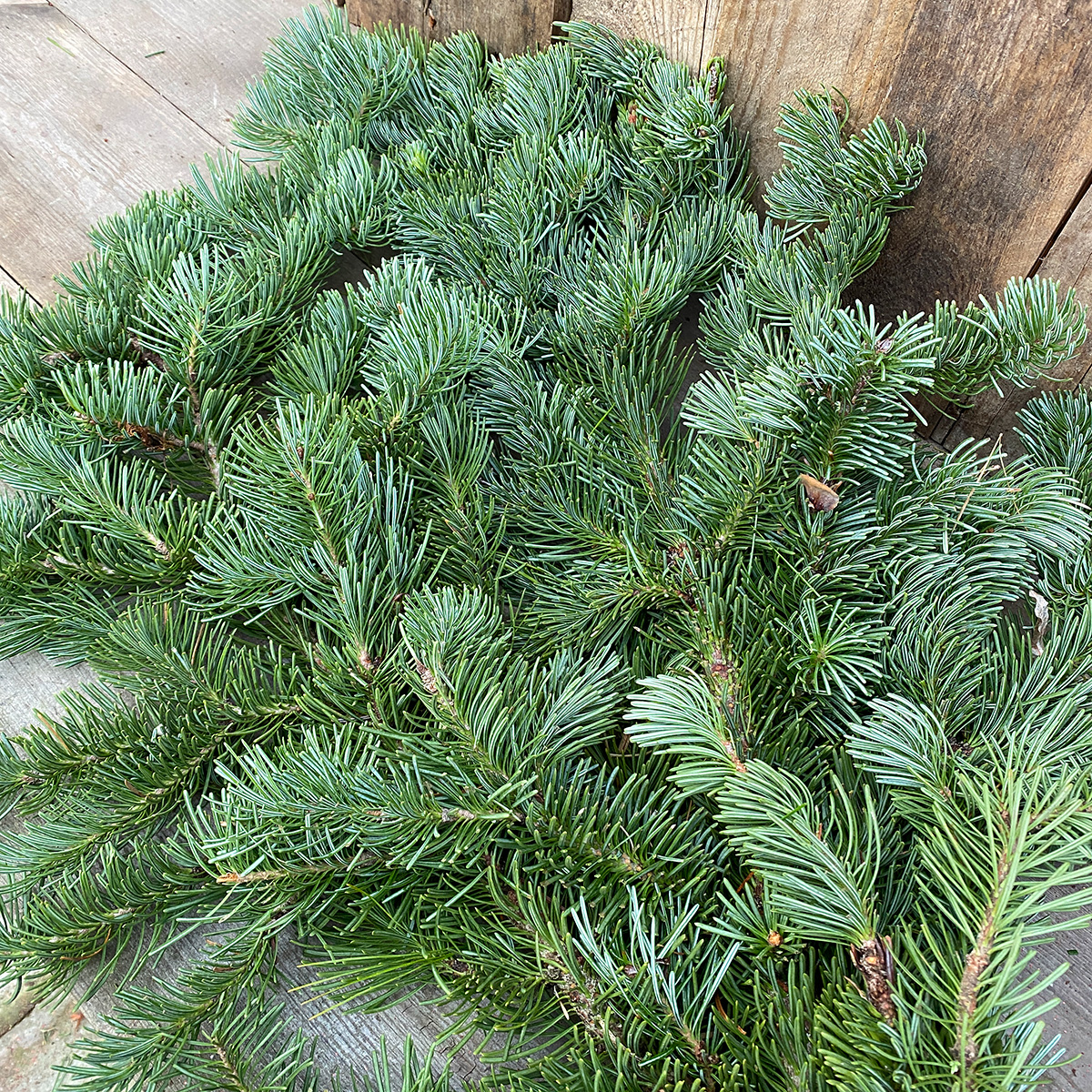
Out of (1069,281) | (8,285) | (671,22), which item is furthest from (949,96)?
Answer: (8,285)

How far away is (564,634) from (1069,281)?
532 millimetres

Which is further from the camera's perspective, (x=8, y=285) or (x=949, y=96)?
(x=8, y=285)

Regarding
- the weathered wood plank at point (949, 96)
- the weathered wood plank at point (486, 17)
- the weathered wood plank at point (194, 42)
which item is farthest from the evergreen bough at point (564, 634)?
the weathered wood plank at point (194, 42)

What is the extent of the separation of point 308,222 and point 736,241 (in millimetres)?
423

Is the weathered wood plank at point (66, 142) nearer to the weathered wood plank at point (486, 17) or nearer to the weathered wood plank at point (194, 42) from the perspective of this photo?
the weathered wood plank at point (194, 42)

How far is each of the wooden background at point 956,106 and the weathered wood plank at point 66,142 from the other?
0.72 m

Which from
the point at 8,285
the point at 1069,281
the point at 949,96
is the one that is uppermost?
the point at 949,96

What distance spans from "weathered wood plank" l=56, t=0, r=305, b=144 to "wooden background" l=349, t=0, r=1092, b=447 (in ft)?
2.27

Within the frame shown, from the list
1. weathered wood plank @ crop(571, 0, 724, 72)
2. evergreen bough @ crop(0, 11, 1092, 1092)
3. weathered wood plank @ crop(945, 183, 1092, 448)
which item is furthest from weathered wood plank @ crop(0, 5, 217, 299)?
weathered wood plank @ crop(945, 183, 1092, 448)

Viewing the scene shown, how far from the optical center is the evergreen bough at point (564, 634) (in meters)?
0.47

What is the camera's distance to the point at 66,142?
48.5 inches

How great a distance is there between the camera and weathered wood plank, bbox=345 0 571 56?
1056 mm

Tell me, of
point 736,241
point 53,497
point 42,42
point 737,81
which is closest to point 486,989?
point 53,497

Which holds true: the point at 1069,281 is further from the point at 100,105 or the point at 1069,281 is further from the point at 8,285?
the point at 100,105
